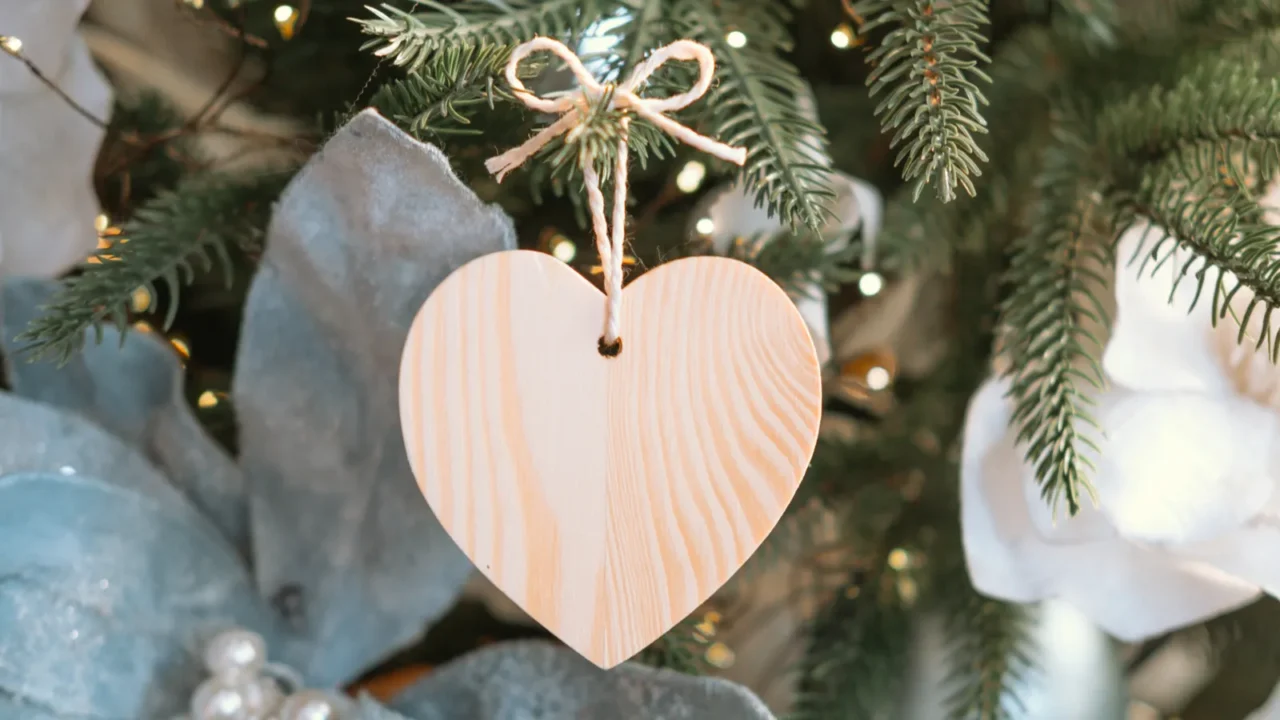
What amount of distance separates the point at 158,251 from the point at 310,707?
210 millimetres

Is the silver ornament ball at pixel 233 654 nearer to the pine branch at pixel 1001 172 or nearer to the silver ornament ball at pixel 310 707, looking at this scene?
the silver ornament ball at pixel 310 707

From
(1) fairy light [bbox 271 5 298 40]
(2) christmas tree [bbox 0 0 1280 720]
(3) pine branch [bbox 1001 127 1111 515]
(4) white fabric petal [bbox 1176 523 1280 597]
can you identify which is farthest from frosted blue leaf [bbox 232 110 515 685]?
(4) white fabric petal [bbox 1176 523 1280 597]

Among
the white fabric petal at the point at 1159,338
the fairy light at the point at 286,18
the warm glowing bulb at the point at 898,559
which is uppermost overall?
the fairy light at the point at 286,18

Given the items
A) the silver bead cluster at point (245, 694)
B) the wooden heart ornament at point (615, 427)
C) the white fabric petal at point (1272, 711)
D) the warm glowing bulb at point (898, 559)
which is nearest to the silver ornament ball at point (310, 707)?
the silver bead cluster at point (245, 694)

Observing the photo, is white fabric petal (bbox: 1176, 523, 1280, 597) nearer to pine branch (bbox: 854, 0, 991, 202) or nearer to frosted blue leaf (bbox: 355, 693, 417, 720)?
pine branch (bbox: 854, 0, 991, 202)

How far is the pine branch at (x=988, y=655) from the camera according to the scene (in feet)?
1.70

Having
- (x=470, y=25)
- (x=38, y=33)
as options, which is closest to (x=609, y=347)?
(x=470, y=25)

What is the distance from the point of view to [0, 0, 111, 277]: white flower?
519 mm

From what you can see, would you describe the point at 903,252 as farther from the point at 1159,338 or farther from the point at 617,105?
the point at 617,105

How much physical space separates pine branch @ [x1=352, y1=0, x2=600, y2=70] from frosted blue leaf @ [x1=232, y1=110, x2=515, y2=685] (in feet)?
0.11

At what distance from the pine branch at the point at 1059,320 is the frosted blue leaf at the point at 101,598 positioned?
378mm

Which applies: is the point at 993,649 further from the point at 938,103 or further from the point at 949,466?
the point at 938,103

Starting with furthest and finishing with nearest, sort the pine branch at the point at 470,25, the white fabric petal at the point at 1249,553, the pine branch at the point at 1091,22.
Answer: the pine branch at the point at 1091,22
the white fabric petal at the point at 1249,553
the pine branch at the point at 470,25

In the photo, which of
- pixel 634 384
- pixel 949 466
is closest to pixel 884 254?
pixel 949 466
